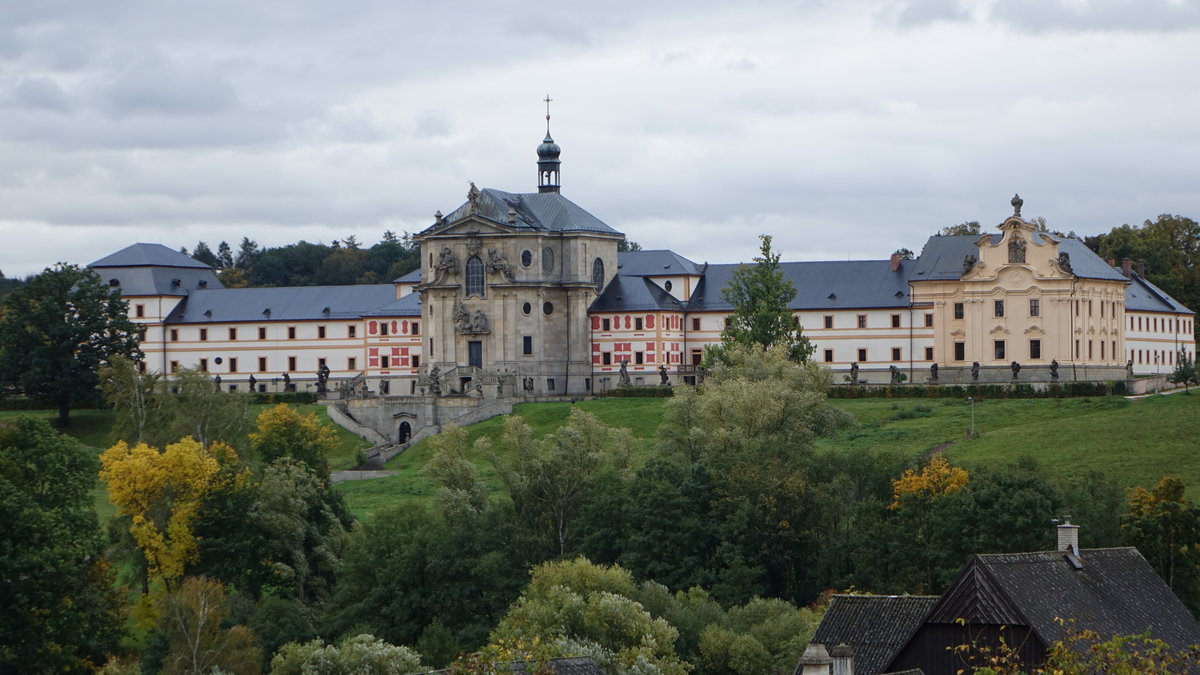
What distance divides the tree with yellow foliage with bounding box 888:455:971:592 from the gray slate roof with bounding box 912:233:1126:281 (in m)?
42.6

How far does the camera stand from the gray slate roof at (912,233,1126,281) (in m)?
99.0

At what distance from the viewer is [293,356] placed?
118 m

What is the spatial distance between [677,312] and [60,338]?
34.2m

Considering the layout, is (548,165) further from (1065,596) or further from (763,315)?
(1065,596)

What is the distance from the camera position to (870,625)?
39000 millimetres

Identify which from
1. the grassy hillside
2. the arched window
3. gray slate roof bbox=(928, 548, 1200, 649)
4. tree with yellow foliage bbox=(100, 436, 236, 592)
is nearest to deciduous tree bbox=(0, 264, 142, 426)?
the arched window

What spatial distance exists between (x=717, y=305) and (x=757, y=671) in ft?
208

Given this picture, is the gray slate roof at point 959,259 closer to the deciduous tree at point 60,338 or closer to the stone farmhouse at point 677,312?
the stone farmhouse at point 677,312

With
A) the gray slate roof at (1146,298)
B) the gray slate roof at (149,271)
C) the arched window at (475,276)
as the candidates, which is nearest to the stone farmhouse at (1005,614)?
the arched window at (475,276)

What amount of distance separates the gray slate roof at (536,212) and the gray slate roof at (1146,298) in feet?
94.5

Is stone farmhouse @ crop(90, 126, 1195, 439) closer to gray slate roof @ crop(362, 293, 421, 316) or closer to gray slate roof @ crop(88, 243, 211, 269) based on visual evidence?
gray slate roof @ crop(362, 293, 421, 316)

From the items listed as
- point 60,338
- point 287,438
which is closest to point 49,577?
point 287,438

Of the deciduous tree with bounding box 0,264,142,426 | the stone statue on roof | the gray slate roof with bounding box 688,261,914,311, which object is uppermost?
the stone statue on roof

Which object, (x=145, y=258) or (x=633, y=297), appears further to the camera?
(x=145, y=258)
